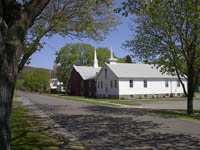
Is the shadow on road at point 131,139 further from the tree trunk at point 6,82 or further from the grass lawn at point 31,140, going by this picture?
the tree trunk at point 6,82

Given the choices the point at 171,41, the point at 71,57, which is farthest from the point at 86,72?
the point at 171,41

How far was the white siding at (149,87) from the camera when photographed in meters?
37.7

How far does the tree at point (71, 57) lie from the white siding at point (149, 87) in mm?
29778

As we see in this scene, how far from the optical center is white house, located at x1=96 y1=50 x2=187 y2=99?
37812 mm

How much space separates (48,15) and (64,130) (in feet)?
23.8

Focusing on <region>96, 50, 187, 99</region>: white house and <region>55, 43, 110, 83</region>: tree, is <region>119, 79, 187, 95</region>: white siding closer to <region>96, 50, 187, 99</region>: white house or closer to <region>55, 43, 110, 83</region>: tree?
<region>96, 50, 187, 99</region>: white house

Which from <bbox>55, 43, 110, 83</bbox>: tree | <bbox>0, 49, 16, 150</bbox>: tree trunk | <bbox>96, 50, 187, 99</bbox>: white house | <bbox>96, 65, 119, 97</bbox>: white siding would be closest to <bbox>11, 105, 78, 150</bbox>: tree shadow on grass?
<bbox>0, 49, 16, 150</bbox>: tree trunk

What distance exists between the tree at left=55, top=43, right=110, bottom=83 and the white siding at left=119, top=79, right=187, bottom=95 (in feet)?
97.7

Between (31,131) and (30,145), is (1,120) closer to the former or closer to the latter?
(30,145)

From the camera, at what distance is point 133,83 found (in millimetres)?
38656

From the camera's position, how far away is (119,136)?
9.13 meters

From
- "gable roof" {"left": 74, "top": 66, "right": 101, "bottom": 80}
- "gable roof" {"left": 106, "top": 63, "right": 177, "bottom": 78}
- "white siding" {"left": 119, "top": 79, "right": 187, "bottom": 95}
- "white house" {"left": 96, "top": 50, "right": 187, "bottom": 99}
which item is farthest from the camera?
"gable roof" {"left": 74, "top": 66, "right": 101, "bottom": 80}

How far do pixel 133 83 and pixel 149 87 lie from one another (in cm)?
358

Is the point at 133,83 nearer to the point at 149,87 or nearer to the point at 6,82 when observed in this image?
the point at 149,87
